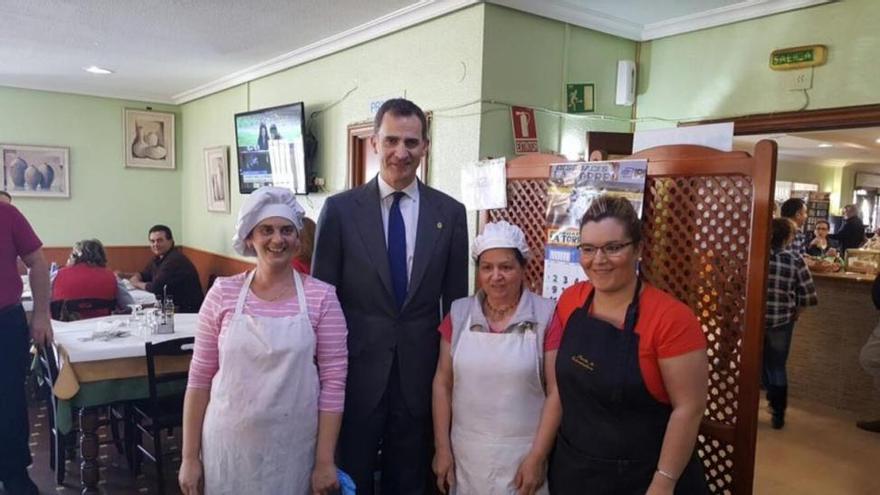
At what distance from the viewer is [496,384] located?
1729mm

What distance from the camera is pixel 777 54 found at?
301 centimetres

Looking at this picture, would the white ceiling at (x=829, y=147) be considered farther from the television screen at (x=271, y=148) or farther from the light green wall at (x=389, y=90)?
the television screen at (x=271, y=148)

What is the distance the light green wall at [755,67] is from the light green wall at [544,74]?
9.3 inches

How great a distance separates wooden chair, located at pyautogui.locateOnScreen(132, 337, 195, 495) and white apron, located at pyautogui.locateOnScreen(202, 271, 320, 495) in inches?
49.2

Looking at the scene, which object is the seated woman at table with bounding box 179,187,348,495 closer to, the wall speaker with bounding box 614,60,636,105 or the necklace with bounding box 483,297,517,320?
the necklace with bounding box 483,297,517,320

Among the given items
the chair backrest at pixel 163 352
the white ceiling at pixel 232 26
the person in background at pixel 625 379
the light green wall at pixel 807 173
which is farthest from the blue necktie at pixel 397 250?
the light green wall at pixel 807 173

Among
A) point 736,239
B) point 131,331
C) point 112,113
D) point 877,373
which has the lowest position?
point 877,373

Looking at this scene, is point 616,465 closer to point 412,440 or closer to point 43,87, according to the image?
point 412,440

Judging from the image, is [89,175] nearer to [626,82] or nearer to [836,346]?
[626,82]

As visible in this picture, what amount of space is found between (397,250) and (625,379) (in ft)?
2.49

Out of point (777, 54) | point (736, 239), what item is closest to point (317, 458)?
point (736, 239)

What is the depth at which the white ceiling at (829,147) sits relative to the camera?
702 centimetres

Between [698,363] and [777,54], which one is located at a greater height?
[777,54]

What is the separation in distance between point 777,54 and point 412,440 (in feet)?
8.57
